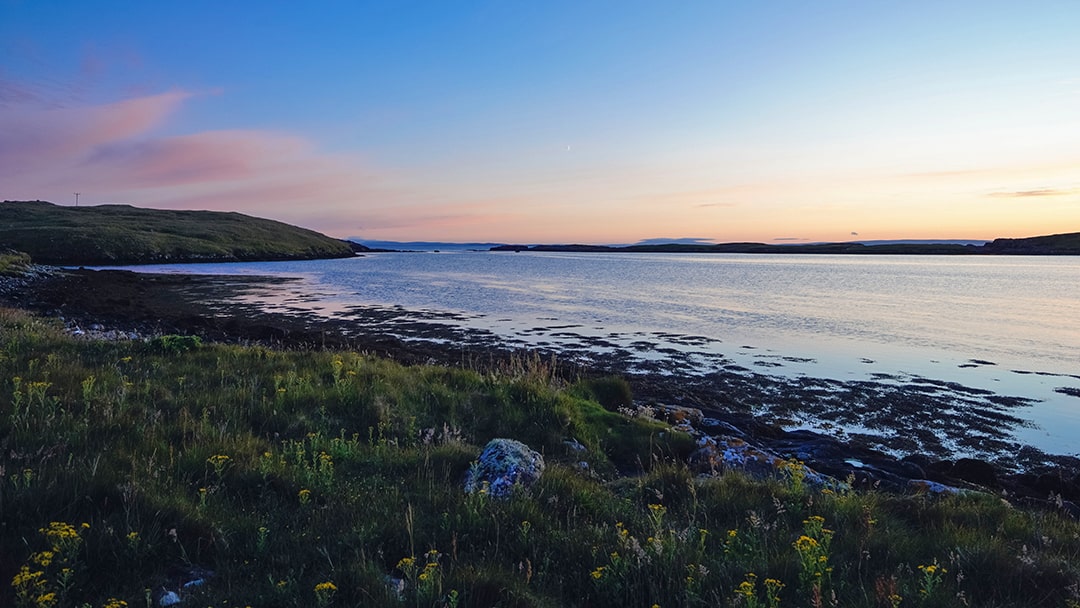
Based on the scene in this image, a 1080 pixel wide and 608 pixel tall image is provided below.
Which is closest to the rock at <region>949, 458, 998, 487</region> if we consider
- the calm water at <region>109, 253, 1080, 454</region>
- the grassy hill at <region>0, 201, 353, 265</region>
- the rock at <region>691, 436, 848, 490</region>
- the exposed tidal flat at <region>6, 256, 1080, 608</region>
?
the exposed tidal flat at <region>6, 256, 1080, 608</region>

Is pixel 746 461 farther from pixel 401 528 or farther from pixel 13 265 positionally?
pixel 13 265

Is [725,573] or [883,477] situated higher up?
[725,573]

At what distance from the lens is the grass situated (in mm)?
3844

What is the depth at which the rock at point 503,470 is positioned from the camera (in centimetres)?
584

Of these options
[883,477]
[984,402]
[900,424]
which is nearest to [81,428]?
[883,477]

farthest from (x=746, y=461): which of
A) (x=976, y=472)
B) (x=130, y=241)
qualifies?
(x=130, y=241)

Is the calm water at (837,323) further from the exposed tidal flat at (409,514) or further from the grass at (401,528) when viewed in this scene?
the grass at (401,528)

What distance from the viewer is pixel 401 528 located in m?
4.69

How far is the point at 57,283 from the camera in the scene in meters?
42.8

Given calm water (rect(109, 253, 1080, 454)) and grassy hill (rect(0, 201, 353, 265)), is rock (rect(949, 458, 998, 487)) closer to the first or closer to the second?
calm water (rect(109, 253, 1080, 454))

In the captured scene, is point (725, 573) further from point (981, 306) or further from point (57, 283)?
point (57, 283)

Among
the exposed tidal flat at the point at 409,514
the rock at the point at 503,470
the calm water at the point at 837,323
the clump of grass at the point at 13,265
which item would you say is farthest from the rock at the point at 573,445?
the clump of grass at the point at 13,265

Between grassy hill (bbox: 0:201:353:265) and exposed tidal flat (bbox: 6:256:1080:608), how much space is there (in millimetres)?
96186

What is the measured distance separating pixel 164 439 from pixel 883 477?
36.9 feet
